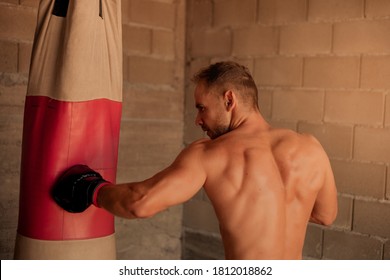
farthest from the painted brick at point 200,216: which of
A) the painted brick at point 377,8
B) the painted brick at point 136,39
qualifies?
Result: the painted brick at point 377,8

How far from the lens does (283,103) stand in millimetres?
3166

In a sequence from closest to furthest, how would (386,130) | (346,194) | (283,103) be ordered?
1. (386,130)
2. (346,194)
3. (283,103)

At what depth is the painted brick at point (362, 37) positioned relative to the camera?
9.05ft

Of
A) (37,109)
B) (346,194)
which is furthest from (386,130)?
(37,109)

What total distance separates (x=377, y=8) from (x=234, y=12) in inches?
35.9

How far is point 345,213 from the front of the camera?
297 cm

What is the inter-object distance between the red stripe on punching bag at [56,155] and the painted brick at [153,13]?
5.13 ft

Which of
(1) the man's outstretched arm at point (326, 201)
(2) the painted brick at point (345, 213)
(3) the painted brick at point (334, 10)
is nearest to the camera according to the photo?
(1) the man's outstretched arm at point (326, 201)

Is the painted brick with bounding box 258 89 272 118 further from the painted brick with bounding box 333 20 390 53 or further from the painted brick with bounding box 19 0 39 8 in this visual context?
the painted brick with bounding box 19 0 39 8

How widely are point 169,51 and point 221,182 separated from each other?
1943mm

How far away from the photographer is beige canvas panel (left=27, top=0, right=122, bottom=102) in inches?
71.4

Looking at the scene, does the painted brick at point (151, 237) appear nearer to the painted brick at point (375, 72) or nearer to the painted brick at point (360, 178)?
the painted brick at point (360, 178)
